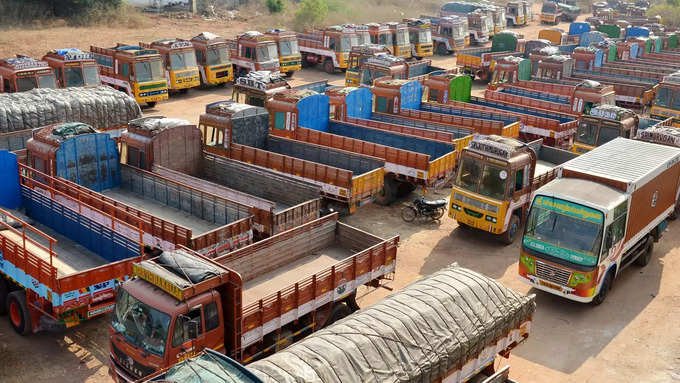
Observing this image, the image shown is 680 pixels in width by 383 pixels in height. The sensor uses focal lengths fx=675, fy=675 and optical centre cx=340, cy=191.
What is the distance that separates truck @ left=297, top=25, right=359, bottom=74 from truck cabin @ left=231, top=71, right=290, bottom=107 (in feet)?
52.7

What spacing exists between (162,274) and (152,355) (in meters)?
1.19

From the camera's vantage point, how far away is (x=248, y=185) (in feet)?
58.0

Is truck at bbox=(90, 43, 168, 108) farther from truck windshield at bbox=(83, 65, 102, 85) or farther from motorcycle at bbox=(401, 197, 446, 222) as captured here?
motorcycle at bbox=(401, 197, 446, 222)

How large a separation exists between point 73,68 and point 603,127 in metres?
20.9

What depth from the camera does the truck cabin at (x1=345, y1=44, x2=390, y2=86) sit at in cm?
3497

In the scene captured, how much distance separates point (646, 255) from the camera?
17.4m

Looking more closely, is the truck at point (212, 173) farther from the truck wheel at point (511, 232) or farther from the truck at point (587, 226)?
the truck wheel at point (511, 232)

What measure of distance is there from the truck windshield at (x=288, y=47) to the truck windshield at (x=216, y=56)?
3.69m

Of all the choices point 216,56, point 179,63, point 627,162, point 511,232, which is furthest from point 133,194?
point 216,56

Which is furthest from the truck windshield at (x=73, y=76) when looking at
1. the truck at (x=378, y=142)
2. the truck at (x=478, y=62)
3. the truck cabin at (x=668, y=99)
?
the truck cabin at (x=668, y=99)

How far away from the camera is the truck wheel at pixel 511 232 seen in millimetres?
18219

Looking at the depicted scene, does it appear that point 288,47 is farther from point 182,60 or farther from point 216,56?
point 182,60

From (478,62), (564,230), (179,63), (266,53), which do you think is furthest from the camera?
(478,62)

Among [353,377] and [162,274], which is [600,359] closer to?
[353,377]
